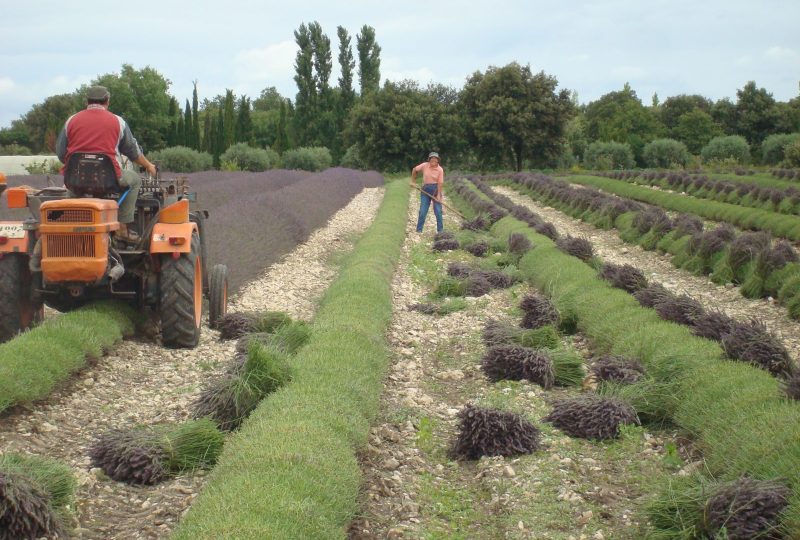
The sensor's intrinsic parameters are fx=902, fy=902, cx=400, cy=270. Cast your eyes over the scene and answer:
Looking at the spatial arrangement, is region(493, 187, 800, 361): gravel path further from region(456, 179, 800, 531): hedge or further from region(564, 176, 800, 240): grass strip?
region(564, 176, 800, 240): grass strip

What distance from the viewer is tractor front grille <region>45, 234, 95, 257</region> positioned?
7.52 m

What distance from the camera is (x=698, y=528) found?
4.58 m

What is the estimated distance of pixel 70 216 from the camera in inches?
296

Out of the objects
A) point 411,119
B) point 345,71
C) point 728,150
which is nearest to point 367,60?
point 345,71

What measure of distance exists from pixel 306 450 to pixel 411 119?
177ft

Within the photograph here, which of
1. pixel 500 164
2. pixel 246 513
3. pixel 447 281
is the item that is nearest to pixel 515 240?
pixel 447 281

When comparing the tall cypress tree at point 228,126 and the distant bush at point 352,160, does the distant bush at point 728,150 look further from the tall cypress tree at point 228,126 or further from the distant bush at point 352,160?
the tall cypress tree at point 228,126

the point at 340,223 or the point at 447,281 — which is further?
the point at 340,223

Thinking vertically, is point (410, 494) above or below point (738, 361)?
Answer: below

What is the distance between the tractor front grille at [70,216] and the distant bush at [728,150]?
57.7 m

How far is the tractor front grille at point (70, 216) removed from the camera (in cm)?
750

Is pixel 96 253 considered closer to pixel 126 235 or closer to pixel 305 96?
pixel 126 235

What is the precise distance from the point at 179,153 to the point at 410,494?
41.7m

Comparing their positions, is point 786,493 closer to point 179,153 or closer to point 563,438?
point 563,438
